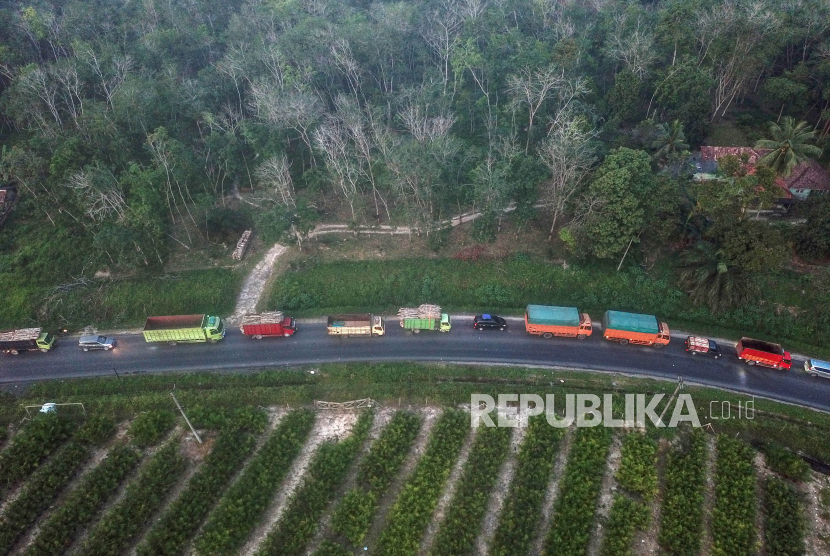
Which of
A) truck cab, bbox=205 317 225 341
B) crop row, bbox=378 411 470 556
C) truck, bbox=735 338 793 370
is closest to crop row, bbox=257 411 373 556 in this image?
crop row, bbox=378 411 470 556

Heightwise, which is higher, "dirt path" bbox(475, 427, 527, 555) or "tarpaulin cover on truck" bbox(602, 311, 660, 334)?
"tarpaulin cover on truck" bbox(602, 311, 660, 334)

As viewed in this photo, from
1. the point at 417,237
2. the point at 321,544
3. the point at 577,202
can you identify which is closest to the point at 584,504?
the point at 321,544

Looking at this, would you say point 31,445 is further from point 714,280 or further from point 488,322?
point 714,280

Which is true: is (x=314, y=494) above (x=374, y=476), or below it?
above

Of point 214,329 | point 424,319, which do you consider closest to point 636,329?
point 424,319

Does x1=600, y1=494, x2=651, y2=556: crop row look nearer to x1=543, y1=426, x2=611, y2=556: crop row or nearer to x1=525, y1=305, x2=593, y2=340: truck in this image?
x1=543, y1=426, x2=611, y2=556: crop row
